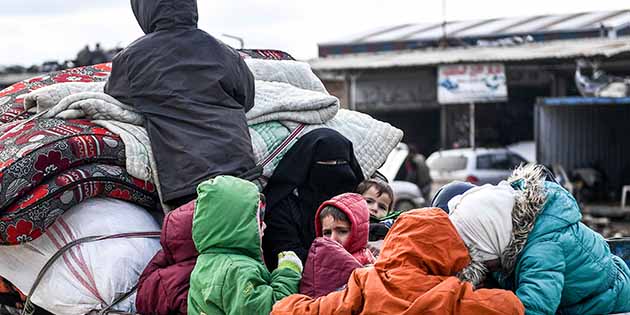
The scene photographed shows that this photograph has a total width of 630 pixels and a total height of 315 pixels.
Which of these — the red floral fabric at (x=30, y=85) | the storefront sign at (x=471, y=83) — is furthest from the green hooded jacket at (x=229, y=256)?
the storefront sign at (x=471, y=83)

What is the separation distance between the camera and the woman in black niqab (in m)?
4.10

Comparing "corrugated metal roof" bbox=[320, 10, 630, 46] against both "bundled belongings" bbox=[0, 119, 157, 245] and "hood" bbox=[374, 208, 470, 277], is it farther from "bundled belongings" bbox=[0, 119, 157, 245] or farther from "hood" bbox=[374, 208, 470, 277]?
"hood" bbox=[374, 208, 470, 277]

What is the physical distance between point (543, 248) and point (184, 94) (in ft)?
5.85

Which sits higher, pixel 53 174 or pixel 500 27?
pixel 53 174

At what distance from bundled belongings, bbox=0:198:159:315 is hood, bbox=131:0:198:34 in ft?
2.65

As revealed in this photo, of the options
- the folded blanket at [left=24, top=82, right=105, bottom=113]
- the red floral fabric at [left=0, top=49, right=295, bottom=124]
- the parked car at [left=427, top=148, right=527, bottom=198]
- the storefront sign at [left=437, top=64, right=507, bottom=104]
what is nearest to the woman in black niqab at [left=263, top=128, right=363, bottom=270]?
Answer: the folded blanket at [left=24, top=82, right=105, bottom=113]

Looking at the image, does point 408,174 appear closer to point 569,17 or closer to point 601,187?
point 601,187

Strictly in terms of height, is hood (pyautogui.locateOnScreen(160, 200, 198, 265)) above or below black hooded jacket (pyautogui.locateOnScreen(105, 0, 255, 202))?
below

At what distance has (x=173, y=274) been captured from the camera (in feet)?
12.1

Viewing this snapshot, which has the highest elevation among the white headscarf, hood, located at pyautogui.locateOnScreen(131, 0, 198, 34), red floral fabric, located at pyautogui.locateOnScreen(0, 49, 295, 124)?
hood, located at pyautogui.locateOnScreen(131, 0, 198, 34)

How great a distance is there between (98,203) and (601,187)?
1647 centimetres

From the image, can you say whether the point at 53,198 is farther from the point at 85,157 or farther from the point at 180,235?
the point at 180,235

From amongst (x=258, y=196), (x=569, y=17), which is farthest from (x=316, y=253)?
(x=569, y=17)

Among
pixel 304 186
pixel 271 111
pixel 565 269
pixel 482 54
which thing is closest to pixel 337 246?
pixel 565 269
